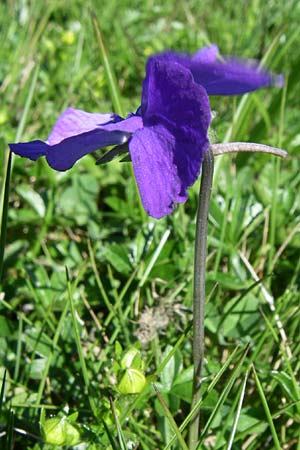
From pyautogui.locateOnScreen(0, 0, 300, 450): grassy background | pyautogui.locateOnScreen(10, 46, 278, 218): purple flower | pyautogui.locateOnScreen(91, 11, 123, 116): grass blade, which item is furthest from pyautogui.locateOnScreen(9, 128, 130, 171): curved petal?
pyautogui.locateOnScreen(91, 11, 123, 116): grass blade

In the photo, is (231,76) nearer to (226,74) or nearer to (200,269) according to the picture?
(226,74)

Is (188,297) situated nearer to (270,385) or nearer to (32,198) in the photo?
(270,385)

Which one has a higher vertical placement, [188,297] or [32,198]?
[32,198]

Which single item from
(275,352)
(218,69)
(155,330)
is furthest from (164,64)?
(275,352)

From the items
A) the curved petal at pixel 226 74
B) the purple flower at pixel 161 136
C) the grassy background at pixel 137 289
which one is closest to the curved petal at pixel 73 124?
the purple flower at pixel 161 136

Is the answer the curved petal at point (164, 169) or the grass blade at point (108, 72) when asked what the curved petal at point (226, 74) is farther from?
the grass blade at point (108, 72)

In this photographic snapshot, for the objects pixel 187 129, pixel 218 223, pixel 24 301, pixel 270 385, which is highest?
pixel 187 129

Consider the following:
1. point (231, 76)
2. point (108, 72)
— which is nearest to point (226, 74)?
point (231, 76)
